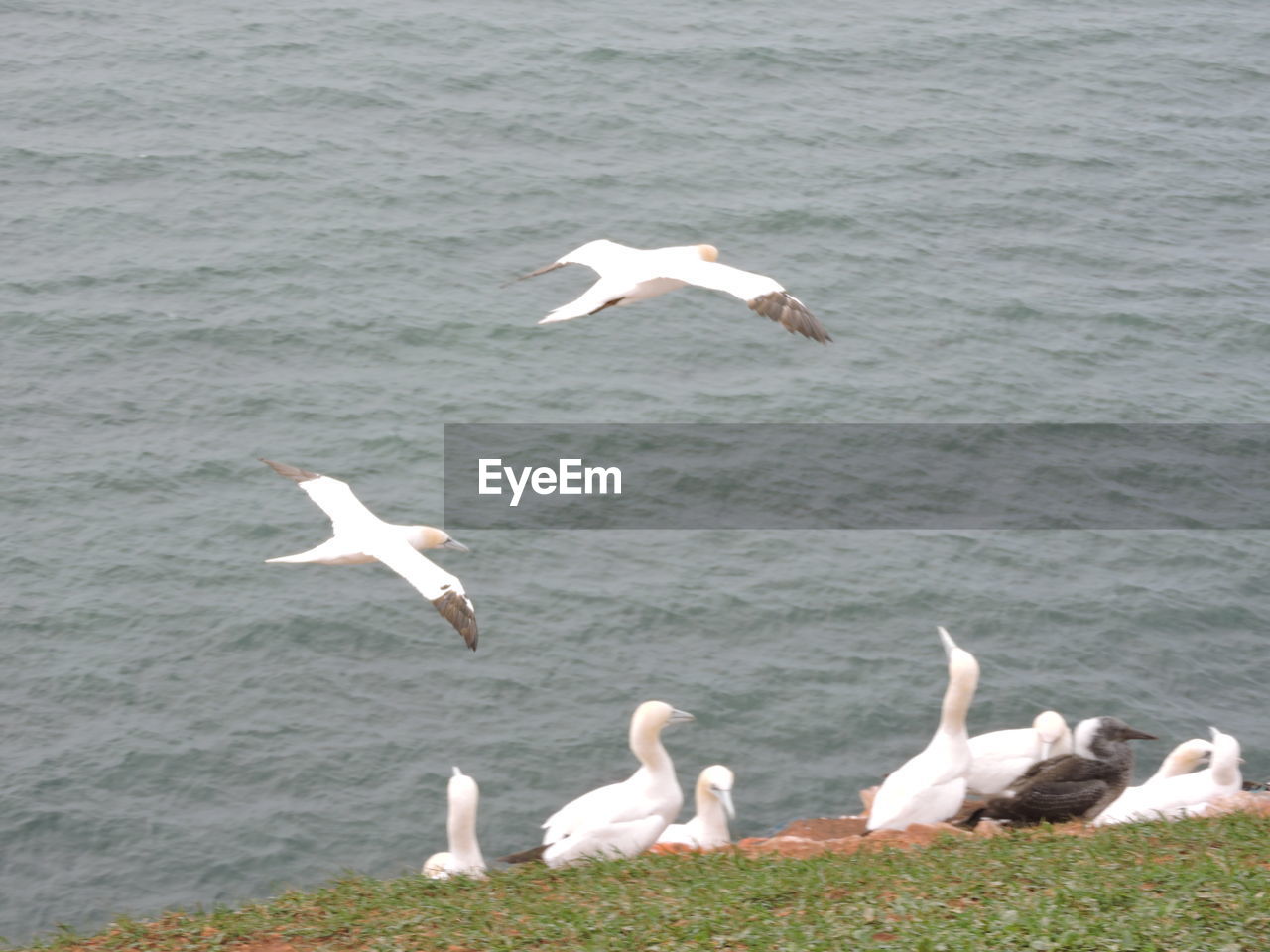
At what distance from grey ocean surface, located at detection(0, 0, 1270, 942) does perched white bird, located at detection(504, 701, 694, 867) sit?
571 centimetres

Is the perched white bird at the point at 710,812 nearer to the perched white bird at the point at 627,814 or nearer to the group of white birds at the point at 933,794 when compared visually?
the group of white birds at the point at 933,794

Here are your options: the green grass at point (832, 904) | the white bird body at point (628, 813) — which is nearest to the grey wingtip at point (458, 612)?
the white bird body at point (628, 813)

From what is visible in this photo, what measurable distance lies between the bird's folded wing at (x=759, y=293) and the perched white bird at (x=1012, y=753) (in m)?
4.49

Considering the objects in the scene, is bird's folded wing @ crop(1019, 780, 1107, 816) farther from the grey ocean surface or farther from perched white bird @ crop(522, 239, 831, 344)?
the grey ocean surface

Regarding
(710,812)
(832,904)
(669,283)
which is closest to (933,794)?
(710,812)

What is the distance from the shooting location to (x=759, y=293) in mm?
12852

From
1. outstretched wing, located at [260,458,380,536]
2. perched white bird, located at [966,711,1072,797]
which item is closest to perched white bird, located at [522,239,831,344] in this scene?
outstretched wing, located at [260,458,380,536]

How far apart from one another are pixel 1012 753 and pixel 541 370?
15327 millimetres

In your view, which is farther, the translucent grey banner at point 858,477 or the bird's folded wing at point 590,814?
the translucent grey banner at point 858,477

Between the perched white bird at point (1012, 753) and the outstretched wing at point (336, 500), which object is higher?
the outstretched wing at point (336, 500)

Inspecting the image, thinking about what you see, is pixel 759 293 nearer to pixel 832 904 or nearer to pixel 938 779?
pixel 938 779

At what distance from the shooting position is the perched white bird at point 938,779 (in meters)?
13.3

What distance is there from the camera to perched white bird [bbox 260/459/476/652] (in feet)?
41.4

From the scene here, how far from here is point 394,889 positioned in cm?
1136
